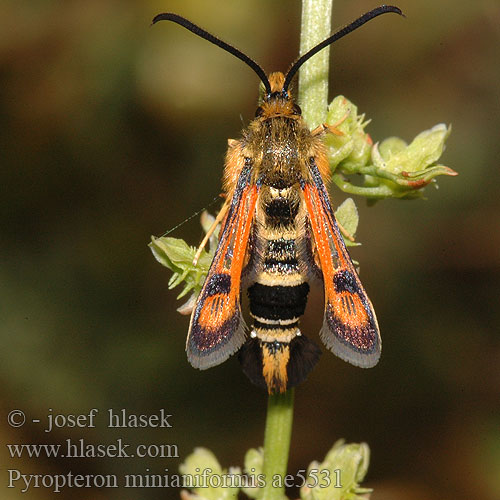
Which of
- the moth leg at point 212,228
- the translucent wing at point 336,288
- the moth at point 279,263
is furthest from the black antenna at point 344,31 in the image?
the moth leg at point 212,228

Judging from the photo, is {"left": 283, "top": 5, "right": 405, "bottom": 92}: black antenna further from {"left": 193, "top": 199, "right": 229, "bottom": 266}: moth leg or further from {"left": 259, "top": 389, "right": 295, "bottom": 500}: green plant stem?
{"left": 259, "top": 389, "right": 295, "bottom": 500}: green plant stem

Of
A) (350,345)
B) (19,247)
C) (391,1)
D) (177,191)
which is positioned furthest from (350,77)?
(350,345)

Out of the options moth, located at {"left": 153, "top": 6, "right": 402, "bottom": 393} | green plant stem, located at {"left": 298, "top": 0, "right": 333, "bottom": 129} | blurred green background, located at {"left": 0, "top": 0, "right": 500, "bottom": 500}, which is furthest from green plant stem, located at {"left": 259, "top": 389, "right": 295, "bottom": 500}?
blurred green background, located at {"left": 0, "top": 0, "right": 500, "bottom": 500}

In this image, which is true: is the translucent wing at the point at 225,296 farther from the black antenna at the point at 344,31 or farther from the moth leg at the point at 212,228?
the black antenna at the point at 344,31

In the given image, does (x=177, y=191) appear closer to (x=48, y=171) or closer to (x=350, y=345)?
(x=48, y=171)

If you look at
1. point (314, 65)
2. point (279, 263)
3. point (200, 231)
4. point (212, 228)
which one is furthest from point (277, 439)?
point (200, 231)

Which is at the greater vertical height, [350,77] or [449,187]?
[350,77]

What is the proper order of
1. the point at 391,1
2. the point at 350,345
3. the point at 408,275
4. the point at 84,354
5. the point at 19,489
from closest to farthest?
the point at 350,345
the point at 19,489
the point at 391,1
the point at 84,354
the point at 408,275
